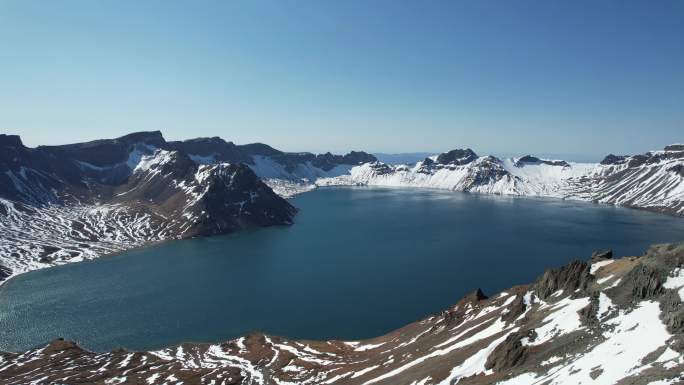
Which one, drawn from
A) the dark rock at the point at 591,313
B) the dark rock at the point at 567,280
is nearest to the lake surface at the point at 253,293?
the dark rock at the point at 567,280

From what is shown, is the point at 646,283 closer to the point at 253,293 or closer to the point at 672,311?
the point at 672,311

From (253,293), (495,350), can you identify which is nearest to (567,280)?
(495,350)

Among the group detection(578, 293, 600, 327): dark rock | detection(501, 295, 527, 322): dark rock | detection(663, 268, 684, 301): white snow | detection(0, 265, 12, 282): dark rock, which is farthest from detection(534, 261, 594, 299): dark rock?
detection(0, 265, 12, 282): dark rock

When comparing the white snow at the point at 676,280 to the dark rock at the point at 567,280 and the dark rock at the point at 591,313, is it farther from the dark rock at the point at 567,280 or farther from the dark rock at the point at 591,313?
the dark rock at the point at 567,280

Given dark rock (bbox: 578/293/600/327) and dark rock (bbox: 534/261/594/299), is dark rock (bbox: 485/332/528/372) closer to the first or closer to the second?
dark rock (bbox: 578/293/600/327)

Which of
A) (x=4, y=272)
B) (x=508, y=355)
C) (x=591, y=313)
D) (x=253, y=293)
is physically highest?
(x=591, y=313)

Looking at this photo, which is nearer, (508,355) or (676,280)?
(676,280)
